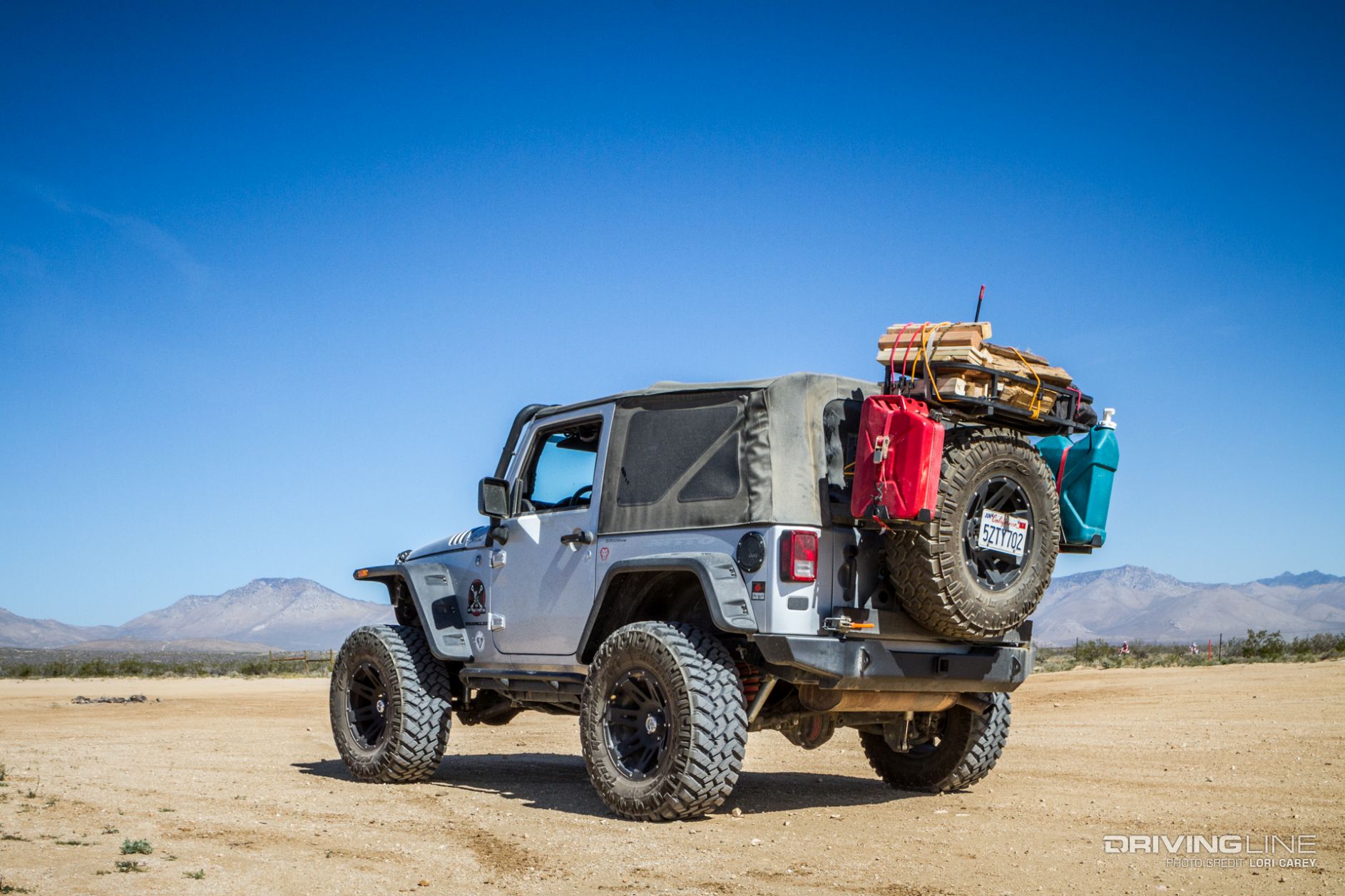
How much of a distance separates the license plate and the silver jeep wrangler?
5 cm

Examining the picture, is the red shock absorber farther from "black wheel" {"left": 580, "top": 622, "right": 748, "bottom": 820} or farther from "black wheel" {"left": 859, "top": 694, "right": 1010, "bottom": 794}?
"black wheel" {"left": 859, "top": 694, "right": 1010, "bottom": 794}

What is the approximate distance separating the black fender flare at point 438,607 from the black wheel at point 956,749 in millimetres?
3114

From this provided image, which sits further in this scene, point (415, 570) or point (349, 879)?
point (415, 570)

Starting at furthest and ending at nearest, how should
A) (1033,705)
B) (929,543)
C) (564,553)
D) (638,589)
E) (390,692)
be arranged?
(1033,705), (390,692), (564,553), (638,589), (929,543)

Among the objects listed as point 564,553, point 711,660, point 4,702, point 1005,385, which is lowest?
point 4,702

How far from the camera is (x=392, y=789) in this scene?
29.2ft

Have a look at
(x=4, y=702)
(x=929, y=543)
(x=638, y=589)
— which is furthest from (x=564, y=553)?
(x=4, y=702)

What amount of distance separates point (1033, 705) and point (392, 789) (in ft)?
36.3

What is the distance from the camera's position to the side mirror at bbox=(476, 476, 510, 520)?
8.85 meters

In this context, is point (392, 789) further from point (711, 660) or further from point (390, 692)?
point (711, 660)

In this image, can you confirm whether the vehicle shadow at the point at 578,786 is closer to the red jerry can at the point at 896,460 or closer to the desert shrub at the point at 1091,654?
the red jerry can at the point at 896,460

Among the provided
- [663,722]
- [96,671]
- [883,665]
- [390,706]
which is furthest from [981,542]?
[96,671]

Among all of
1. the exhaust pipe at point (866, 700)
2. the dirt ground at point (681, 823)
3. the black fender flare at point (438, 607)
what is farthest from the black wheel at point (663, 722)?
the black fender flare at point (438, 607)

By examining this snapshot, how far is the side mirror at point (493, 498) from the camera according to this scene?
885 cm
